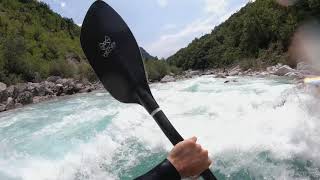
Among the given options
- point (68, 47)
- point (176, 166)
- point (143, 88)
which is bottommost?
point (176, 166)

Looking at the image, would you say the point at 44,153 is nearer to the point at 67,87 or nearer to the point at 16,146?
the point at 16,146

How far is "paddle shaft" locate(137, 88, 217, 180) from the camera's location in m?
1.40

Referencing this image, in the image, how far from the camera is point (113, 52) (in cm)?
168

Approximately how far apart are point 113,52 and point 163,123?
1.27 ft

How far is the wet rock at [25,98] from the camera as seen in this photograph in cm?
2070

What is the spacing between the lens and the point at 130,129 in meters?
8.48

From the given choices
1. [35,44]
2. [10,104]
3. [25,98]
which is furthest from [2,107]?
[35,44]

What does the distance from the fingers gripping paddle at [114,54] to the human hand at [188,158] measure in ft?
0.85

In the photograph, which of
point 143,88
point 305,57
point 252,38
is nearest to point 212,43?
point 252,38

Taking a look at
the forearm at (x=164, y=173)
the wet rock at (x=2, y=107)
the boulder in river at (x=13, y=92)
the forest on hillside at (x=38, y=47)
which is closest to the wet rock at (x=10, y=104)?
the wet rock at (x=2, y=107)

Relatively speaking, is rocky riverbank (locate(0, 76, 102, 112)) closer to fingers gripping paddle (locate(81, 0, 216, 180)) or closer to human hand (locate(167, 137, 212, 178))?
fingers gripping paddle (locate(81, 0, 216, 180))

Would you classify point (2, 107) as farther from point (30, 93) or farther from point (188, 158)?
point (188, 158)

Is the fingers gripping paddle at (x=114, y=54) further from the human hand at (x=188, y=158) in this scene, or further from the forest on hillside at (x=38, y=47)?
the forest on hillside at (x=38, y=47)

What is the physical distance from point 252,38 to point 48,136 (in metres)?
43.3
